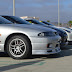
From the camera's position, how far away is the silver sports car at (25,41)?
627 cm

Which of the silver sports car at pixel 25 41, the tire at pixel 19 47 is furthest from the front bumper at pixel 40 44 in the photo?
the tire at pixel 19 47

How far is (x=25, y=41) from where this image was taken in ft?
20.6

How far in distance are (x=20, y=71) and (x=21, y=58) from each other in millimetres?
1717

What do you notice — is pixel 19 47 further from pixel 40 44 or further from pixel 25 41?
pixel 40 44

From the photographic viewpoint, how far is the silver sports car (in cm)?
627

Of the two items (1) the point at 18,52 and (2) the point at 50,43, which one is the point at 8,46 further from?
(2) the point at 50,43

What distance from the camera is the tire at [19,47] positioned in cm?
629

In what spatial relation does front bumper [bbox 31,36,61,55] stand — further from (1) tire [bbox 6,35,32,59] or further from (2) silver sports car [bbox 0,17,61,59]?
(1) tire [bbox 6,35,32,59]

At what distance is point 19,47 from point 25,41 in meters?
0.28

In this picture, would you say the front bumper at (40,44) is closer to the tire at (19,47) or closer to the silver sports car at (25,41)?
the silver sports car at (25,41)

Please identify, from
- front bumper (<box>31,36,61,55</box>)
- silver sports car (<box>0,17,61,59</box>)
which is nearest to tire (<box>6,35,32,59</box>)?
silver sports car (<box>0,17,61,59</box>)

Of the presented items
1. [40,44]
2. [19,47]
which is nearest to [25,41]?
[19,47]

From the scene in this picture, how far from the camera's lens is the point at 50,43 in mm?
6402

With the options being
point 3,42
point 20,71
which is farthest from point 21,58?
point 20,71
